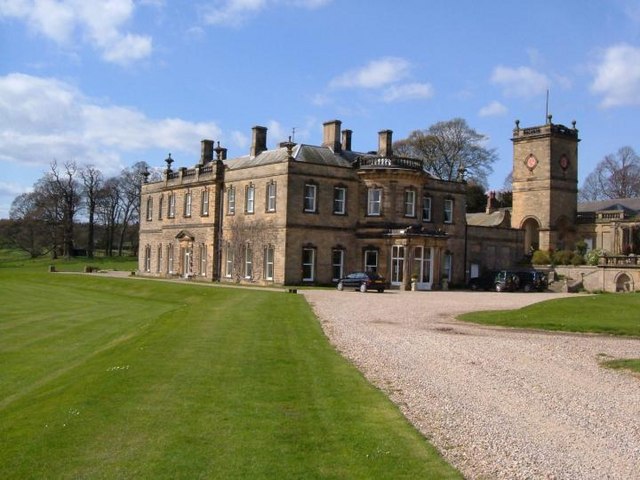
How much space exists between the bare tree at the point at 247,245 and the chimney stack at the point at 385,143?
394 inches

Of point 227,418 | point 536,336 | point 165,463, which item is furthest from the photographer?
point 536,336

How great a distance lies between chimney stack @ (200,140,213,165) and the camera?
55.6 m

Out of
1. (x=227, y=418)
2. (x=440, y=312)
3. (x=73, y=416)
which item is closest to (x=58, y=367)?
(x=73, y=416)

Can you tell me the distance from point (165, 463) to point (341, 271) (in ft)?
122

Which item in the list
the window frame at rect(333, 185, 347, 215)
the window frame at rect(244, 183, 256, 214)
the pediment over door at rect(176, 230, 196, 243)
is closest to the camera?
the window frame at rect(333, 185, 347, 215)

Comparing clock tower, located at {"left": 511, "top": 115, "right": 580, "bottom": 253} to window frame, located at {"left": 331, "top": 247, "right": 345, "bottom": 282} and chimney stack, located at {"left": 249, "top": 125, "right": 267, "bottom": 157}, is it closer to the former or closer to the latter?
window frame, located at {"left": 331, "top": 247, "right": 345, "bottom": 282}

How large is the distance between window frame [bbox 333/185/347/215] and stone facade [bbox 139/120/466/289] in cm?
6

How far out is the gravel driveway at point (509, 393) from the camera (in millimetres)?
7207

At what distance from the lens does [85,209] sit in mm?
86438

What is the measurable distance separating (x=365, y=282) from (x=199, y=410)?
93.6 feet

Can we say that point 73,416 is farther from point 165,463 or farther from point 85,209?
point 85,209

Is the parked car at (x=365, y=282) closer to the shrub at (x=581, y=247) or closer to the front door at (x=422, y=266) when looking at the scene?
the front door at (x=422, y=266)

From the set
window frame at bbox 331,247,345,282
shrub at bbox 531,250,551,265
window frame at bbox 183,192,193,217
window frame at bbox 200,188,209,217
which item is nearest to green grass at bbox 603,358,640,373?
window frame at bbox 331,247,345,282

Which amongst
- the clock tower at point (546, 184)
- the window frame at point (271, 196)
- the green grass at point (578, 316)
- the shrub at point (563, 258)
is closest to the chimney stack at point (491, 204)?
the clock tower at point (546, 184)
